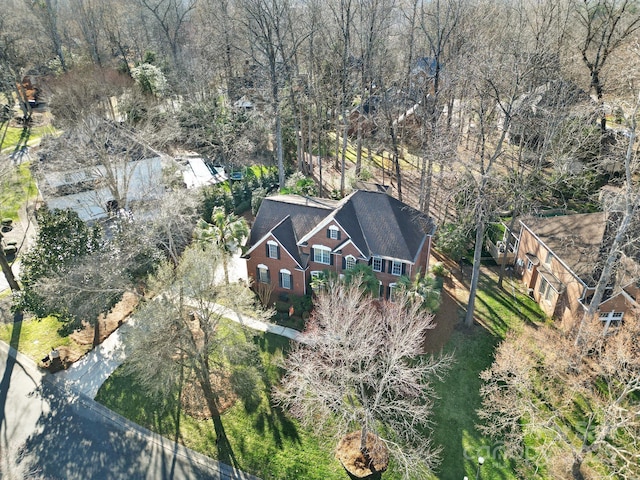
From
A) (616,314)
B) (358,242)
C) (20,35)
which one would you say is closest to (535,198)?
(616,314)

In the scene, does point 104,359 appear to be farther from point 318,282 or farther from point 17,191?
point 17,191

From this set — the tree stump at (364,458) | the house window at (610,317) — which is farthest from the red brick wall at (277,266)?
the house window at (610,317)

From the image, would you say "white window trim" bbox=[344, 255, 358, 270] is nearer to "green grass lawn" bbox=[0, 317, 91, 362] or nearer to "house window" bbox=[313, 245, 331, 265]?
"house window" bbox=[313, 245, 331, 265]

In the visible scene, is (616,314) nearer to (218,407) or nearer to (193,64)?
(218,407)

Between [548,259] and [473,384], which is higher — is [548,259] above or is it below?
above

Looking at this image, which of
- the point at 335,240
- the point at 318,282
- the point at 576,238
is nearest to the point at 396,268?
the point at 335,240
